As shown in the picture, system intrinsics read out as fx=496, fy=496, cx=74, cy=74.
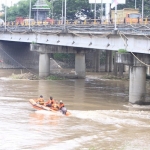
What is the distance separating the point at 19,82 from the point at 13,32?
1484cm

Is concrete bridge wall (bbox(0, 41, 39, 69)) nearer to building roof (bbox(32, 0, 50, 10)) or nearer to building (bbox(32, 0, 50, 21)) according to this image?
building (bbox(32, 0, 50, 21))

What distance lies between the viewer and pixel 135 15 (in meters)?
54.6

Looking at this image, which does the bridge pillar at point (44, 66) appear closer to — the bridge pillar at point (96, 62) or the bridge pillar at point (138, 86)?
the bridge pillar at point (96, 62)

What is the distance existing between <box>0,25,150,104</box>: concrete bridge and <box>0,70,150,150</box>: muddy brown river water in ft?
7.17

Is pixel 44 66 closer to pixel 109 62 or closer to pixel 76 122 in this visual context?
pixel 109 62

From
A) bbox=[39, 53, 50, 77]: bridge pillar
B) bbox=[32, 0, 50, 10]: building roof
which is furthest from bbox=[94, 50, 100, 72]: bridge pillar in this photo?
bbox=[32, 0, 50, 10]: building roof

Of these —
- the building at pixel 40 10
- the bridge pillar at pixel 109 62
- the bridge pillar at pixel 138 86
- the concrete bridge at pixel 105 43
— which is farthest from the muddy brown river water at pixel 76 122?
the building at pixel 40 10

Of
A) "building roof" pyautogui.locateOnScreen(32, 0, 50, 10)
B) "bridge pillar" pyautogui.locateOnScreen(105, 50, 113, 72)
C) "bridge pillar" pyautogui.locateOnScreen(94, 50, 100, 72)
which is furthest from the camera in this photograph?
"building roof" pyautogui.locateOnScreen(32, 0, 50, 10)

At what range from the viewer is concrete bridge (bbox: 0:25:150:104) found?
36.3 metres

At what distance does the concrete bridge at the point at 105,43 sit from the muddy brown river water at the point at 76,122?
7.17 ft

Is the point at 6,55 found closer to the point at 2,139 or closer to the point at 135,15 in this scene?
the point at 135,15

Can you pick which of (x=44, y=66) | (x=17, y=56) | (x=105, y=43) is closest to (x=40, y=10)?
(x=17, y=56)

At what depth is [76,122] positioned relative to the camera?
28953 millimetres

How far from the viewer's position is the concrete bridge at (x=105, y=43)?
36281 millimetres
